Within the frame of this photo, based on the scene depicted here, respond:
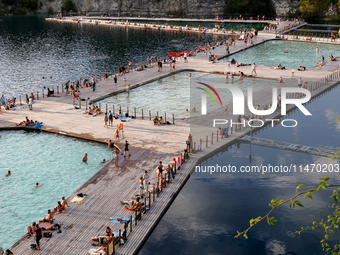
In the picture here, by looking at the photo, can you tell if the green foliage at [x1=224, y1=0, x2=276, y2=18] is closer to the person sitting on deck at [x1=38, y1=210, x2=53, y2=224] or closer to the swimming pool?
the swimming pool


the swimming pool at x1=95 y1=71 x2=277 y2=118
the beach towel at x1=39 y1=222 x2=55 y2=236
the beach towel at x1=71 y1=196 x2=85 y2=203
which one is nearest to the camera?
the beach towel at x1=39 y1=222 x2=55 y2=236

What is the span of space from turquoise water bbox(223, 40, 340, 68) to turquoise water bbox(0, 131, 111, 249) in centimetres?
5730

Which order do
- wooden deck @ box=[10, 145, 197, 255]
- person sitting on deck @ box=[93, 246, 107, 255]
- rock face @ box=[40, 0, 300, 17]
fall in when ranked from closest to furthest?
person sitting on deck @ box=[93, 246, 107, 255]
wooden deck @ box=[10, 145, 197, 255]
rock face @ box=[40, 0, 300, 17]

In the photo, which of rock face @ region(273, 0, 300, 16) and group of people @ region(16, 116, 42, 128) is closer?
group of people @ region(16, 116, 42, 128)

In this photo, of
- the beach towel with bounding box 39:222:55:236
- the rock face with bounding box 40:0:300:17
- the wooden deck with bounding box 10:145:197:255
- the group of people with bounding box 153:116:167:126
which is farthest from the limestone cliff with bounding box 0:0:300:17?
A: the beach towel with bounding box 39:222:55:236

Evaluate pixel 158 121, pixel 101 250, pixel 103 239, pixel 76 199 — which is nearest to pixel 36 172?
pixel 76 199

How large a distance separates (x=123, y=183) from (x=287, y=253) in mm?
16649

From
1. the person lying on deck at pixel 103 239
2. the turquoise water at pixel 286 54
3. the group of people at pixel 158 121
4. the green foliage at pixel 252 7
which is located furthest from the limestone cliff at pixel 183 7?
the person lying on deck at pixel 103 239

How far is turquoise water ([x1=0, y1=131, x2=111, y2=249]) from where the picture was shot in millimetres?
36656

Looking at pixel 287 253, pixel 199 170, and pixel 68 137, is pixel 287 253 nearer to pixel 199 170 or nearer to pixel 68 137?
pixel 199 170

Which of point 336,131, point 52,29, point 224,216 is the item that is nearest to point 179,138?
point 224,216

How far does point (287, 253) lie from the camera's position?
105 ft

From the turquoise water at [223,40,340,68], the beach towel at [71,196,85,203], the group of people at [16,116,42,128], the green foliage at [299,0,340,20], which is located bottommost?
the beach towel at [71,196,85,203]

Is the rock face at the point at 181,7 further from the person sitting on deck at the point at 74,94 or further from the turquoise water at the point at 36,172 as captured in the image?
the turquoise water at the point at 36,172
